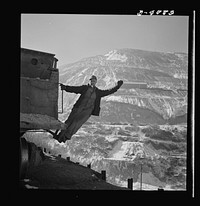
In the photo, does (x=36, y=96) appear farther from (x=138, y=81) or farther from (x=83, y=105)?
(x=138, y=81)

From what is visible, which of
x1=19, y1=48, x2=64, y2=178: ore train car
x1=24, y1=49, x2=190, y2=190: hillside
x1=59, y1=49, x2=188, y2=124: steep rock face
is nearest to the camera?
x1=19, y1=48, x2=64, y2=178: ore train car

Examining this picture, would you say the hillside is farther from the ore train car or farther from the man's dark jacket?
the ore train car

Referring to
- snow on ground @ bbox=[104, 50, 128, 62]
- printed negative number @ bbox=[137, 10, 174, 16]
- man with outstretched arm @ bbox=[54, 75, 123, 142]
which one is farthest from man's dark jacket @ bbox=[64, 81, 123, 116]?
printed negative number @ bbox=[137, 10, 174, 16]

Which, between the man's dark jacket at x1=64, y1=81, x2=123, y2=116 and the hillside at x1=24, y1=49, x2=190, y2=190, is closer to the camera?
the hillside at x1=24, y1=49, x2=190, y2=190

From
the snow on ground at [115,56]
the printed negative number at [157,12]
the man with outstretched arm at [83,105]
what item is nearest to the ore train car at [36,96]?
the man with outstretched arm at [83,105]

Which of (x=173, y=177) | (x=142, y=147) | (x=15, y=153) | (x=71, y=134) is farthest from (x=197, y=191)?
(x=15, y=153)

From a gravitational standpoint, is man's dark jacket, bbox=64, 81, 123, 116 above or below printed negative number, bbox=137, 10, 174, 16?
below

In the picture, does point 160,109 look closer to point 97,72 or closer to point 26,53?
point 97,72
